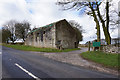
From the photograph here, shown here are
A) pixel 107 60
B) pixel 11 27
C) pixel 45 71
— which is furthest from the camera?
pixel 11 27

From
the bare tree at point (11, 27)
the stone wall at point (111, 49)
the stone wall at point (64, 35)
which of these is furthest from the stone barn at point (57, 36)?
the bare tree at point (11, 27)

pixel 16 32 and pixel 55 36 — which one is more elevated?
pixel 16 32

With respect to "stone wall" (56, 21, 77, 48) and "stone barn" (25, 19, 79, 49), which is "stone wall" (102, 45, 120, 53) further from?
"stone wall" (56, 21, 77, 48)

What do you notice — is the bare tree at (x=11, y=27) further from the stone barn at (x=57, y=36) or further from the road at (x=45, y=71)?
the road at (x=45, y=71)

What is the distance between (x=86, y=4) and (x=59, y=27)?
10016 mm

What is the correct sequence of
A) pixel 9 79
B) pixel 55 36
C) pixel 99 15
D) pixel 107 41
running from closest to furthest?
pixel 9 79
pixel 107 41
pixel 99 15
pixel 55 36

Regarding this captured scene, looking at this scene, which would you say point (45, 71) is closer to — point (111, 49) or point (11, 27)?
point (111, 49)

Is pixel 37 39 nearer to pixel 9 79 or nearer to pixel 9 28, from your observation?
pixel 9 79

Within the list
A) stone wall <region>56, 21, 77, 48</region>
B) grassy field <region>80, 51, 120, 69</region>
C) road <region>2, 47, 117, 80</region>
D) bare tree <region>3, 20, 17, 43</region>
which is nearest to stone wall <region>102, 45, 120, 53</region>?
grassy field <region>80, 51, 120, 69</region>

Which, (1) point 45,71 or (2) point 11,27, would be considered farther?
(2) point 11,27

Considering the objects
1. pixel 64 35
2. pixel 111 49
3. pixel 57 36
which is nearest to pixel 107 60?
pixel 111 49

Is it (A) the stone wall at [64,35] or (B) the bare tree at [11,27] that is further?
(B) the bare tree at [11,27]

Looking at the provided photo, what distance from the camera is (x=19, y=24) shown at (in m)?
51.2

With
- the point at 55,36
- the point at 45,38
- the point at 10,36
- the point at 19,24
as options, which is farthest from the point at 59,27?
the point at 10,36
